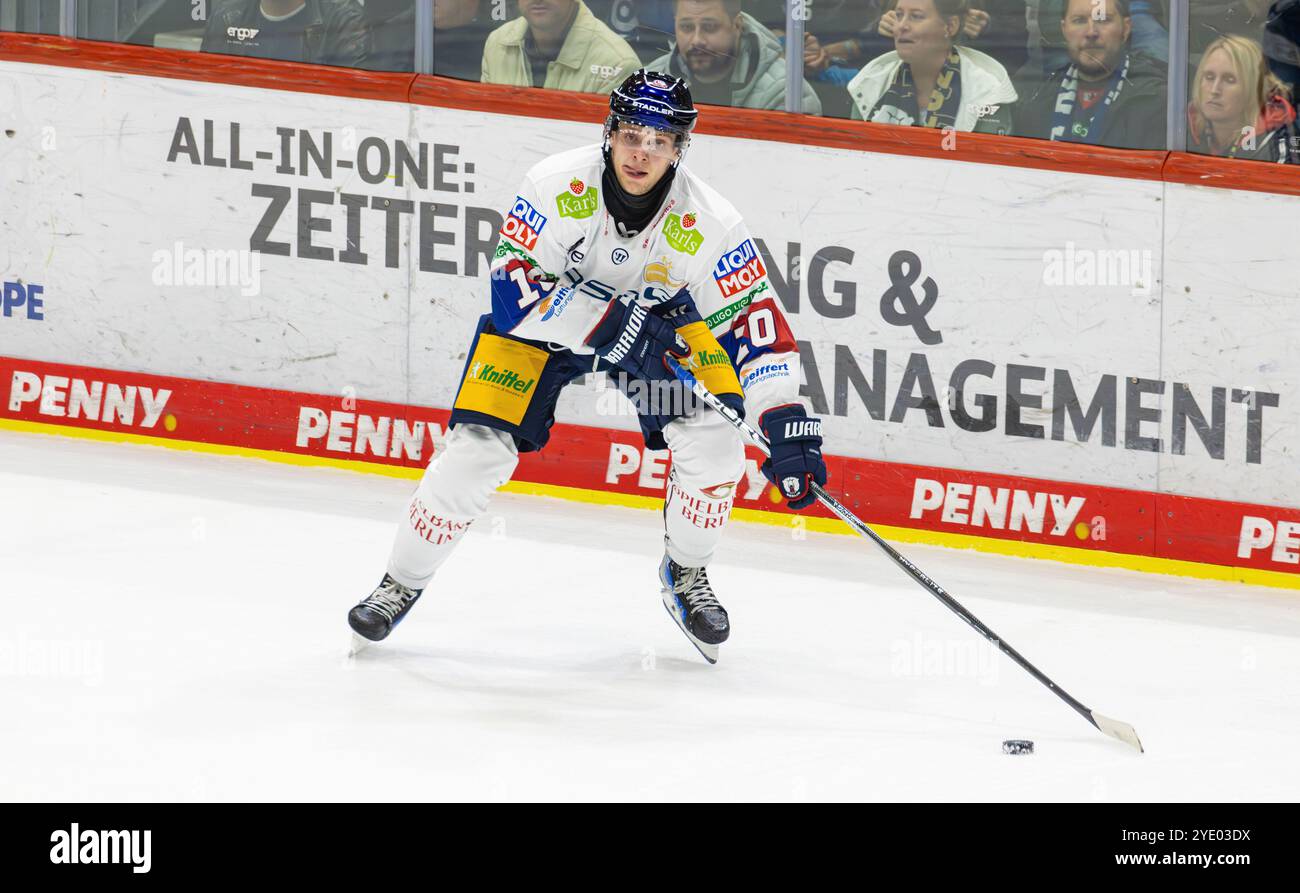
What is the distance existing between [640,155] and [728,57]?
6.21 ft

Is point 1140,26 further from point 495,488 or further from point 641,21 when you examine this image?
point 495,488

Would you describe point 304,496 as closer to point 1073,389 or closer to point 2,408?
point 2,408

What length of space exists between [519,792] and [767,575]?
1894 mm

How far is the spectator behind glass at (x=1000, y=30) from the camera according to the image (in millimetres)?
5762

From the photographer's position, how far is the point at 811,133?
605 centimetres

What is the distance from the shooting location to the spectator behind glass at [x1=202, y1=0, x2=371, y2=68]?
6570mm

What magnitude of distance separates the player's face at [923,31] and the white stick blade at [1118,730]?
237cm

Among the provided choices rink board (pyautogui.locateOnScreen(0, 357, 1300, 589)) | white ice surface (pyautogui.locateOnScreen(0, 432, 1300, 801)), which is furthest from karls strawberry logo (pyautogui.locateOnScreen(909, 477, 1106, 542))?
white ice surface (pyautogui.locateOnScreen(0, 432, 1300, 801))

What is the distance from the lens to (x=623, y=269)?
454 cm
